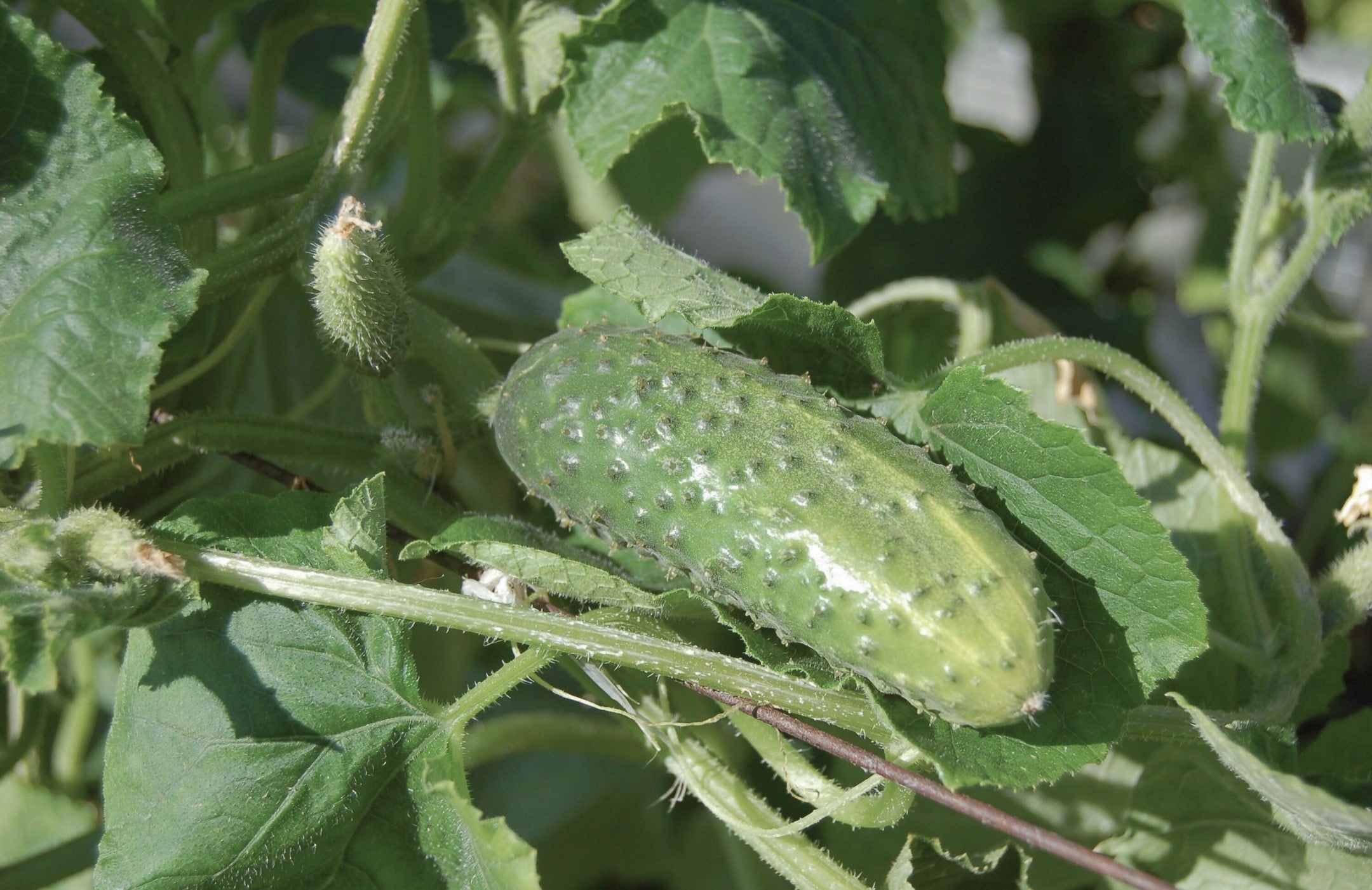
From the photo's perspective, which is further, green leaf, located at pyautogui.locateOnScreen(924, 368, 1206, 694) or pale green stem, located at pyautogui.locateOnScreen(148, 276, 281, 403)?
pale green stem, located at pyautogui.locateOnScreen(148, 276, 281, 403)

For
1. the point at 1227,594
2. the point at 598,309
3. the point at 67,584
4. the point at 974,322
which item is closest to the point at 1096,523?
the point at 1227,594

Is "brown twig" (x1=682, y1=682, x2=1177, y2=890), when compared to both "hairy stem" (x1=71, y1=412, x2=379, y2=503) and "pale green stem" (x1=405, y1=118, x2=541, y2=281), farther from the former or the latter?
"pale green stem" (x1=405, y1=118, x2=541, y2=281)

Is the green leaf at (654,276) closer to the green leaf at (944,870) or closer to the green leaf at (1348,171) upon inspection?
the green leaf at (944,870)

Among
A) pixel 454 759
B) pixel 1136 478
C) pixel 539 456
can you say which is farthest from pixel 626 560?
pixel 1136 478

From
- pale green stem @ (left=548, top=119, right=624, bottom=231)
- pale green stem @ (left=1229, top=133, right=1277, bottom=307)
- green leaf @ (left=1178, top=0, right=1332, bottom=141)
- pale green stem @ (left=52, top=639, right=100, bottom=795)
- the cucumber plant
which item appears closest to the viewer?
the cucumber plant

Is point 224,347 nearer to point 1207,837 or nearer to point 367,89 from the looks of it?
point 367,89

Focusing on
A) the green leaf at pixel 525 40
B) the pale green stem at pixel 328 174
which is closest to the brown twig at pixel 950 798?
the pale green stem at pixel 328 174

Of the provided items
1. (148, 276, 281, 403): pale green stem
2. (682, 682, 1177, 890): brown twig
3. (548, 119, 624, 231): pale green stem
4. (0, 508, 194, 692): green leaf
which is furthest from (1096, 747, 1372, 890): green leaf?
(548, 119, 624, 231): pale green stem
